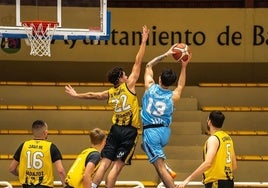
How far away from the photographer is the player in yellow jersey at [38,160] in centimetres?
945

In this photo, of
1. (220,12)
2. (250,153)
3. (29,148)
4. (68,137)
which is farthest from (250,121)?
(29,148)

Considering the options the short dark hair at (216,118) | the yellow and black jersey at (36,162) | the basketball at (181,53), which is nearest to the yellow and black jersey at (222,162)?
the short dark hair at (216,118)

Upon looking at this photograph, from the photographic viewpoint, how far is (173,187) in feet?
33.0

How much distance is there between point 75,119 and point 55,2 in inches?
100

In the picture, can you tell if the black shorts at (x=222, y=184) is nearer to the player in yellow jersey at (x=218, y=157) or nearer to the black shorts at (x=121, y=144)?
the player in yellow jersey at (x=218, y=157)

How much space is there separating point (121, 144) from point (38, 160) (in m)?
1.46

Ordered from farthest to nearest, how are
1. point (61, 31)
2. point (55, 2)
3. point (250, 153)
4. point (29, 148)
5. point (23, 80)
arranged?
1. point (23, 80)
2. point (250, 153)
3. point (55, 2)
4. point (61, 31)
5. point (29, 148)

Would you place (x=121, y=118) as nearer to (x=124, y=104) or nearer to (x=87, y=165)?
(x=124, y=104)

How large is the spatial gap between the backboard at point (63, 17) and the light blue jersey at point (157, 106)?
2.42m

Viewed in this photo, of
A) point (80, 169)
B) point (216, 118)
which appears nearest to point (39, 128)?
point (80, 169)

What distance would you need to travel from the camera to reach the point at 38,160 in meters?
9.46

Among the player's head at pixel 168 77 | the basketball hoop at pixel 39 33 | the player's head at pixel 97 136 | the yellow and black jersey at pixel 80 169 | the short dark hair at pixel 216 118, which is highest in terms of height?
the basketball hoop at pixel 39 33

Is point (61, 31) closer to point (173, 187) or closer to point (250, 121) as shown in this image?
point (173, 187)

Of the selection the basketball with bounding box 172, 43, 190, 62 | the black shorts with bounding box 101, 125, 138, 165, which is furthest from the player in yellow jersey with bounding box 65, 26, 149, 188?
Result: the basketball with bounding box 172, 43, 190, 62
